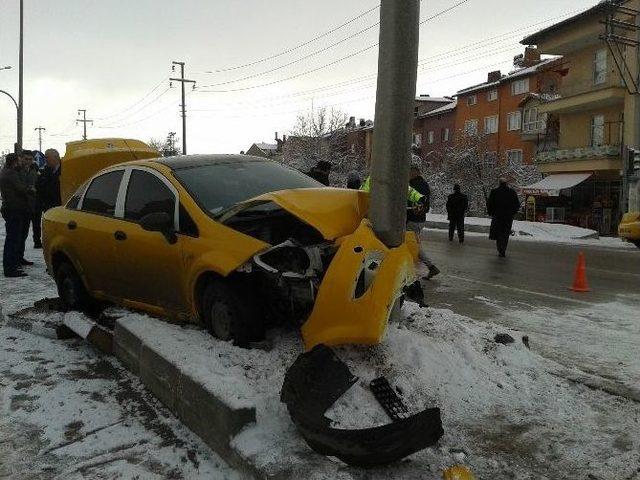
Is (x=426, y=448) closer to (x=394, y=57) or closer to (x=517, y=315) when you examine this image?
(x=394, y=57)

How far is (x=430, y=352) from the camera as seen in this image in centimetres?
376

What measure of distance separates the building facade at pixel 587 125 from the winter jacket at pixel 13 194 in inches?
966

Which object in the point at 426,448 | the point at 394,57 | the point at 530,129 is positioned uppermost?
the point at 530,129

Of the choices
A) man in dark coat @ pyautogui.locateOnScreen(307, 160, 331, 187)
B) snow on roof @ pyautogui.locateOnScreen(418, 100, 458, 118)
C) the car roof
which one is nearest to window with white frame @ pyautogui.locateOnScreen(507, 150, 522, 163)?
snow on roof @ pyautogui.locateOnScreen(418, 100, 458, 118)

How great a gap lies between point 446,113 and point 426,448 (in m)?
58.1

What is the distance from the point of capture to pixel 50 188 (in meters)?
9.86

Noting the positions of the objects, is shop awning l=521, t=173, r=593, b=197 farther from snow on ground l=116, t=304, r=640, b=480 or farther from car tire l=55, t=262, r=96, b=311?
car tire l=55, t=262, r=96, b=311

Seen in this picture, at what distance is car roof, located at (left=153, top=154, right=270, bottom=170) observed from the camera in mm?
5004

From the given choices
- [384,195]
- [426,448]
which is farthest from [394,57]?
[426,448]

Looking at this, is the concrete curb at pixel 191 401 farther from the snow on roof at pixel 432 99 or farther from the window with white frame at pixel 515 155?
the snow on roof at pixel 432 99

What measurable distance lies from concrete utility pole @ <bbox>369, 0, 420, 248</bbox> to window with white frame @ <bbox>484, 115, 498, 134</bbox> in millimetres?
46758

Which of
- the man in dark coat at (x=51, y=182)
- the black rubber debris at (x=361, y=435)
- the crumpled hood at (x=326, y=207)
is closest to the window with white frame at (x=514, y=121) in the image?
the man in dark coat at (x=51, y=182)

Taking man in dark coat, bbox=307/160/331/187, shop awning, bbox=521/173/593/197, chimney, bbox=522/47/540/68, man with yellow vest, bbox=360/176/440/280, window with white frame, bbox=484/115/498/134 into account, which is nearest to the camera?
man with yellow vest, bbox=360/176/440/280

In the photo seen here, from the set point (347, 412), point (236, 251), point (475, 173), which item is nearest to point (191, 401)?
point (347, 412)
